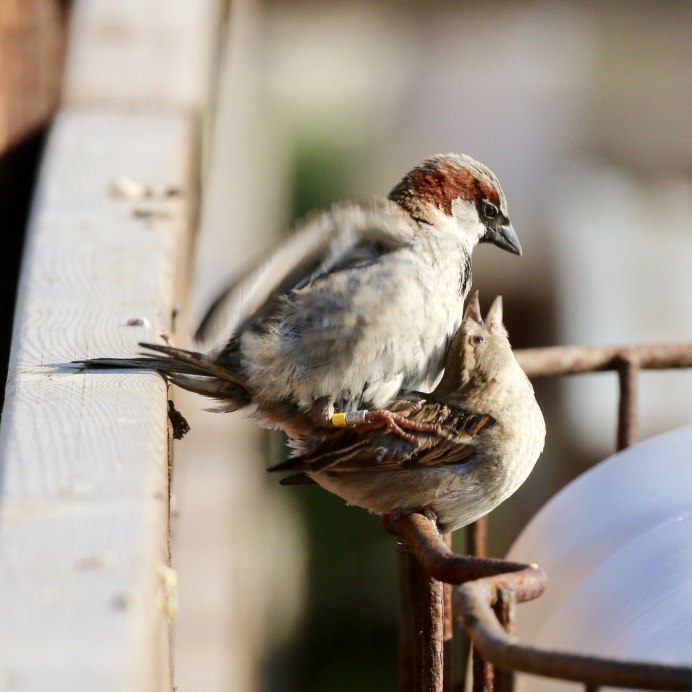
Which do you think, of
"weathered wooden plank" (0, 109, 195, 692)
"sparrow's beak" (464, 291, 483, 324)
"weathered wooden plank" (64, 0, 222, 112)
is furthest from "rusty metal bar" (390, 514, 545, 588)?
"weathered wooden plank" (64, 0, 222, 112)

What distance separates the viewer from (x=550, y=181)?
255 inches

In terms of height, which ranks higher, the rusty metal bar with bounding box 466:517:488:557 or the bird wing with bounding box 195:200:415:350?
the bird wing with bounding box 195:200:415:350

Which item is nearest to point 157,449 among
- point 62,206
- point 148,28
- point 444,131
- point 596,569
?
point 596,569

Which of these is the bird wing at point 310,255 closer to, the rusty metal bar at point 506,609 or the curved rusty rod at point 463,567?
the curved rusty rod at point 463,567

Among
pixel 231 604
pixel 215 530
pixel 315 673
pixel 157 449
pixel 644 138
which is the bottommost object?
pixel 315 673

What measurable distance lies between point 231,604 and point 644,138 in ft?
11.9

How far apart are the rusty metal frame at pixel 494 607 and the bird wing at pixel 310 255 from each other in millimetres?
361

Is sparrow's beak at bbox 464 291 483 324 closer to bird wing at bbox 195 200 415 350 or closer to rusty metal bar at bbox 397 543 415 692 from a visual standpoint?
bird wing at bbox 195 200 415 350

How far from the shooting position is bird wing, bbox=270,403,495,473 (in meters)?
1.86

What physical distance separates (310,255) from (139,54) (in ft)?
3.70

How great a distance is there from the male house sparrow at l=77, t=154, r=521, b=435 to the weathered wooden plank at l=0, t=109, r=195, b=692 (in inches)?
8.4

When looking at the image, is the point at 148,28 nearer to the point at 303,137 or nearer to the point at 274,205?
the point at 274,205

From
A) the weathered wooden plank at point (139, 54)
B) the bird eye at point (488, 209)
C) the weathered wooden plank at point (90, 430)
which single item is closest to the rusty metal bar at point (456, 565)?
the weathered wooden plank at point (90, 430)

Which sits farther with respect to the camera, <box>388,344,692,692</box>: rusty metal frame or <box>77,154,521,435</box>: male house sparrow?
<box>77,154,521,435</box>: male house sparrow
